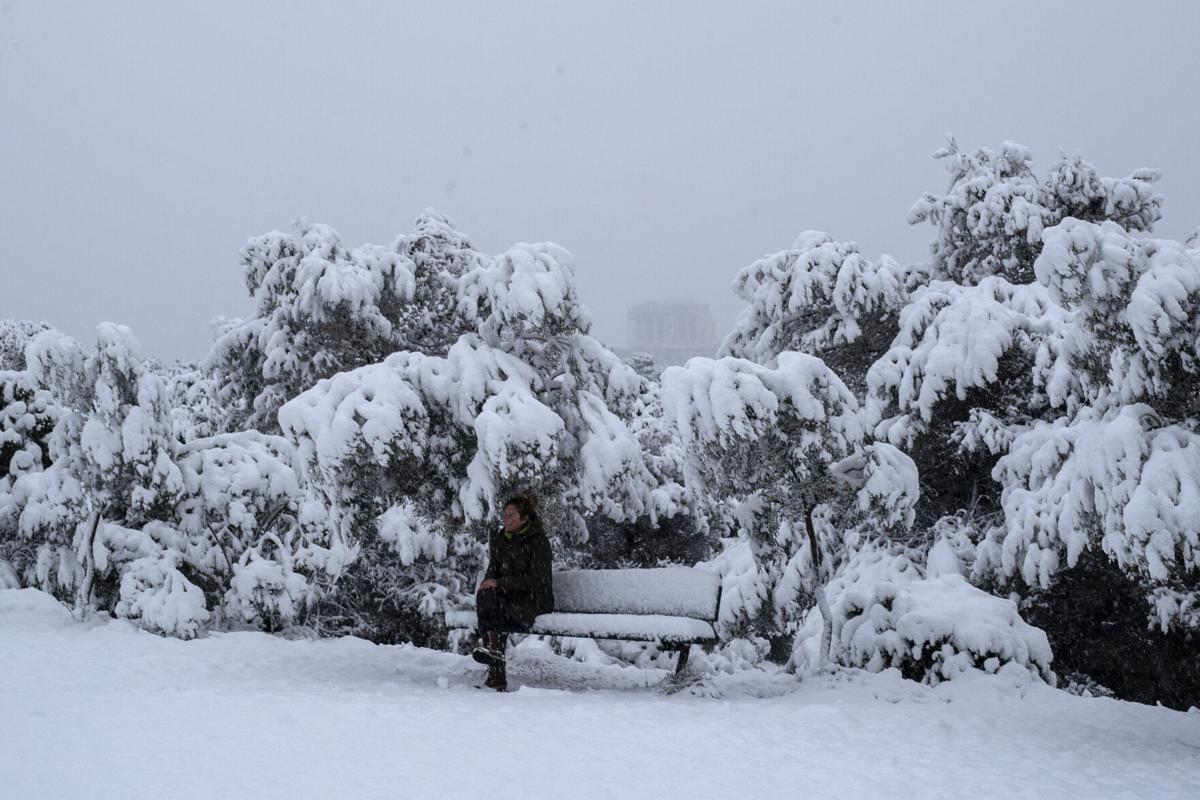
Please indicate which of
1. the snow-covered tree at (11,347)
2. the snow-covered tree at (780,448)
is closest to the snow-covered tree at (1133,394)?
the snow-covered tree at (780,448)

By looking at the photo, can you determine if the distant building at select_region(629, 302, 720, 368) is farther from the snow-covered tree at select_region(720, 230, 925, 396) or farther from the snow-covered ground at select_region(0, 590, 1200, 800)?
the snow-covered ground at select_region(0, 590, 1200, 800)

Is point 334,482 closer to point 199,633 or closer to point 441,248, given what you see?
point 199,633

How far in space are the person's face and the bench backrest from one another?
801 mm

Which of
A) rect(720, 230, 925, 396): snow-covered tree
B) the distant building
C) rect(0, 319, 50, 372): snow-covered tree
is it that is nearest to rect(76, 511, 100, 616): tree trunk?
rect(720, 230, 925, 396): snow-covered tree

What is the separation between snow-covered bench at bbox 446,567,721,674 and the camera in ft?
19.2

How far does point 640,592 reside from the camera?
6.40 metres

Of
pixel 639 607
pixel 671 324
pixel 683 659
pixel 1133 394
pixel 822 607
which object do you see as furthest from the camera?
pixel 671 324

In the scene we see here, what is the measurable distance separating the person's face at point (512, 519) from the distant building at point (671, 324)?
14165 centimetres

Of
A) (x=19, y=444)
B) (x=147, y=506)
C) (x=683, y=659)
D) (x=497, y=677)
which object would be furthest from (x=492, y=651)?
(x=19, y=444)

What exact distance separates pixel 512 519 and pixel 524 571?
0.36 m

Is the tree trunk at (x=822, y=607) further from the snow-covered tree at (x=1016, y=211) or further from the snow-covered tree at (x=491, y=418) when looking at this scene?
the snow-covered tree at (x=1016, y=211)

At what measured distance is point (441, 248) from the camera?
1097 centimetres

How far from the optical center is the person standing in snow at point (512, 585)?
5871mm

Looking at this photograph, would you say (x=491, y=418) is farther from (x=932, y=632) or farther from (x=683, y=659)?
(x=932, y=632)
